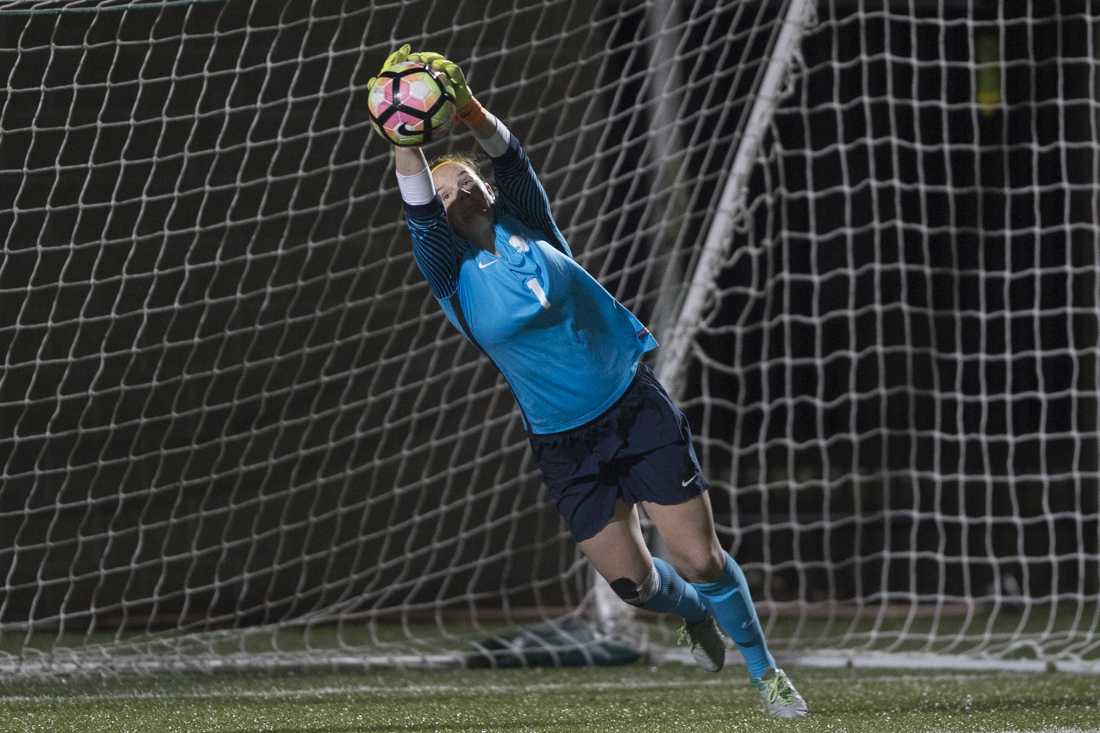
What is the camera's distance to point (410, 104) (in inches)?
144

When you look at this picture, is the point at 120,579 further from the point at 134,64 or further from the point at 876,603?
the point at 876,603

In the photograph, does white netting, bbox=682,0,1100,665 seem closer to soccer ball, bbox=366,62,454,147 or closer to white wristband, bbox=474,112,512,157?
white wristband, bbox=474,112,512,157

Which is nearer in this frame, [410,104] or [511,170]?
[410,104]

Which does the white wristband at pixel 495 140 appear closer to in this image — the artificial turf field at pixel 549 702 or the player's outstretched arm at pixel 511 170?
the player's outstretched arm at pixel 511 170

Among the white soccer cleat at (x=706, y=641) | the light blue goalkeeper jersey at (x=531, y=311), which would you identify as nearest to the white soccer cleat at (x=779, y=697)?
the white soccer cleat at (x=706, y=641)

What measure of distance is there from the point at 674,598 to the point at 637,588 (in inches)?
6.7

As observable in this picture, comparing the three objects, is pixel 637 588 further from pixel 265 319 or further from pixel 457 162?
pixel 265 319

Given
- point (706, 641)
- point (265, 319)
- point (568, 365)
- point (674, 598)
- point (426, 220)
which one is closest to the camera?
point (426, 220)

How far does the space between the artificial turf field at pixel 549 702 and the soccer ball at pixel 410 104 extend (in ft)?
5.35

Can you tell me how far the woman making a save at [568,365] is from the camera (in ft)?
13.2

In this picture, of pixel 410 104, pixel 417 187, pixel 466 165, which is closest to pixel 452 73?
pixel 410 104

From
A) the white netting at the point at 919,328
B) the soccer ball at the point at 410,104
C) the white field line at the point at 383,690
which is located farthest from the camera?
the white netting at the point at 919,328

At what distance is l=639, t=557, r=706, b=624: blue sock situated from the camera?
428cm

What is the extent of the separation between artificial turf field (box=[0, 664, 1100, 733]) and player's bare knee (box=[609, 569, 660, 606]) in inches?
13.4
